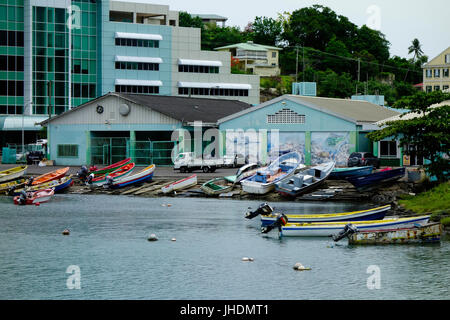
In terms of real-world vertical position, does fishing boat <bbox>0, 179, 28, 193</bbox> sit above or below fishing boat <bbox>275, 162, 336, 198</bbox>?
below

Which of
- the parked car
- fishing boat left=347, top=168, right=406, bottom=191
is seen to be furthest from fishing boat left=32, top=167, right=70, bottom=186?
fishing boat left=347, top=168, right=406, bottom=191

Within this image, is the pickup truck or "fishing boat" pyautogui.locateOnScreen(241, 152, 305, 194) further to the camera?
the pickup truck

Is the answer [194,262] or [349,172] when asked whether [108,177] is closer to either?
[349,172]

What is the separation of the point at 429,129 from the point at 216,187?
16.0 metres

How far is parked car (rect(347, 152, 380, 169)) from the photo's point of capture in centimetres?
5844

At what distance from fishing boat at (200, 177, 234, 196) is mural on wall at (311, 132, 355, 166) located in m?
11.1

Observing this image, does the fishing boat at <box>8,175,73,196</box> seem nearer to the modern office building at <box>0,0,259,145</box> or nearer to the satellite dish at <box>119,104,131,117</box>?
the satellite dish at <box>119,104,131,117</box>

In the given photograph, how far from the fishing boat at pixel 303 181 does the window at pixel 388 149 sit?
38.4 ft

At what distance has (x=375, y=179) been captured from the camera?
4897 centimetres

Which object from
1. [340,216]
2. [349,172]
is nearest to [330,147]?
[349,172]

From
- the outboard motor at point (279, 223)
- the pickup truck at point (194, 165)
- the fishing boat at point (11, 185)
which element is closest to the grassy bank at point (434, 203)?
the outboard motor at point (279, 223)

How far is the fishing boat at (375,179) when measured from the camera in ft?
160
